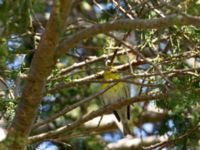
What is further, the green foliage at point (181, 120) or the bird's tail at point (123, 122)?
the bird's tail at point (123, 122)

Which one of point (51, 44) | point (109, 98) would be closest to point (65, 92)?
point (109, 98)

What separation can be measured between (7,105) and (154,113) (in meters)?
3.63

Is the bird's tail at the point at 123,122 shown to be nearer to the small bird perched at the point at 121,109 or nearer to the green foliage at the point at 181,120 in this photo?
the small bird perched at the point at 121,109

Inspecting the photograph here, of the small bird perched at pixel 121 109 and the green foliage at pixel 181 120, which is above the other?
the green foliage at pixel 181 120

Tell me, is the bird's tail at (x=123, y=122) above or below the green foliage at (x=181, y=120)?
below

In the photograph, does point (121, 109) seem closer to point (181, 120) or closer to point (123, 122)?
point (123, 122)

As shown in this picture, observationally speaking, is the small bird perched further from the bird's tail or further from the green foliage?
the green foliage

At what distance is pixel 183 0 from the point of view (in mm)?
3264

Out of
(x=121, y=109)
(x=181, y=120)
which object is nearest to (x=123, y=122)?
(x=121, y=109)

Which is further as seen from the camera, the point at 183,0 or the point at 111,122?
the point at 111,122

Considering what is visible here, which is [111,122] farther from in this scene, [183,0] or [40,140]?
[183,0]

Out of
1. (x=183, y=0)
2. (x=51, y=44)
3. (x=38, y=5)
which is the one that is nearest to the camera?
(x=51, y=44)

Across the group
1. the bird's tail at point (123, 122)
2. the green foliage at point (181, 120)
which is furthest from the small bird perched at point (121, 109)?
the green foliage at point (181, 120)

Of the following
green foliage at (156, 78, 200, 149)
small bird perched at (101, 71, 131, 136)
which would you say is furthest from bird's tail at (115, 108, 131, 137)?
green foliage at (156, 78, 200, 149)
